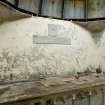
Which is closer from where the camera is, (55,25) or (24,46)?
(24,46)

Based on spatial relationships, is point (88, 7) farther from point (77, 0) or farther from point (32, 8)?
point (32, 8)

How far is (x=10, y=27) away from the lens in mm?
A: 2418

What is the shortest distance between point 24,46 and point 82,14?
166 cm

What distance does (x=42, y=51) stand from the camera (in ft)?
9.12

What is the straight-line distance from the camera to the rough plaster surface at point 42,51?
240 cm

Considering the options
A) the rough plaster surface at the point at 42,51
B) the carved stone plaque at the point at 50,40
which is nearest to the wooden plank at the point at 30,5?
the rough plaster surface at the point at 42,51

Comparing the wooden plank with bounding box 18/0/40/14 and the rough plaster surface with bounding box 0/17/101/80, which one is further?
the wooden plank with bounding box 18/0/40/14

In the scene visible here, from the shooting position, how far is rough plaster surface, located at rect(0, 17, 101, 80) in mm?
2398

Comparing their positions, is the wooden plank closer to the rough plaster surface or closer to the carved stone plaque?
the rough plaster surface

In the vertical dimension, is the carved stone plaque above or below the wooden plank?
below

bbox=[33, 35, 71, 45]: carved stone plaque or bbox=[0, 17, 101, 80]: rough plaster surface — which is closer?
bbox=[0, 17, 101, 80]: rough plaster surface

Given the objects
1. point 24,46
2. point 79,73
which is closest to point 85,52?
point 79,73

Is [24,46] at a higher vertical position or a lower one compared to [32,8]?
lower

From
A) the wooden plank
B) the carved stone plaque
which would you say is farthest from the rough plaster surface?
the wooden plank
